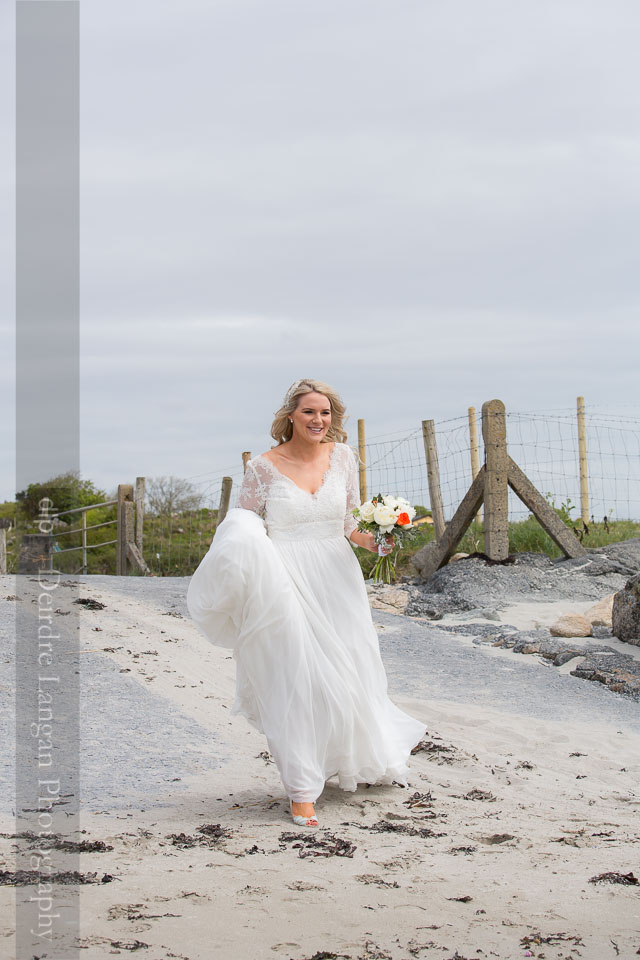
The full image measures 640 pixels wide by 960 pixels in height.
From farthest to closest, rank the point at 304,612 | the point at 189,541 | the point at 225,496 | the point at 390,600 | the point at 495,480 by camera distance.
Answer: the point at 189,541 < the point at 225,496 < the point at 495,480 < the point at 390,600 < the point at 304,612

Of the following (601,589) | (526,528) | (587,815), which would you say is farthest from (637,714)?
(526,528)

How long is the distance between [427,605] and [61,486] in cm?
1143

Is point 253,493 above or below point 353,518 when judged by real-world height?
above

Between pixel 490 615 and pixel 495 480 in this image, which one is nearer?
pixel 490 615

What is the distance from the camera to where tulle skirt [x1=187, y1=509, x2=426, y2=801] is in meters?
4.57

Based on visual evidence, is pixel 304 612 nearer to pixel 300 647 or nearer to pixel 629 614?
pixel 300 647

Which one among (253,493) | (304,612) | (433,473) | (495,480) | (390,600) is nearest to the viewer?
(304,612)

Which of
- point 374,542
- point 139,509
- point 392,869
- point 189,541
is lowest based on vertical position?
point 392,869

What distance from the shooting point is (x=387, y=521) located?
5.05 m

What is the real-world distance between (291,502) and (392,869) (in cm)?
189

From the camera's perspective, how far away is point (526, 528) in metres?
14.6

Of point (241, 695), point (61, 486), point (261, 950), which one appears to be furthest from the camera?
point (61, 486)

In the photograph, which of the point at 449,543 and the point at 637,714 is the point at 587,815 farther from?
the point at 449,543

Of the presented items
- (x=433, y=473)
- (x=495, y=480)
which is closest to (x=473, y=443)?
(x=433, y=473)
